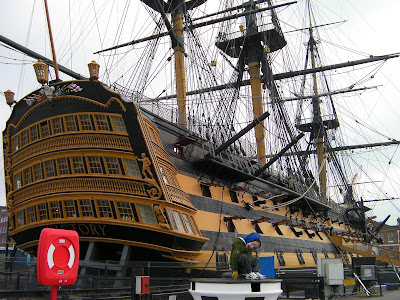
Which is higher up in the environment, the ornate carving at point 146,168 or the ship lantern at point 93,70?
the ship lantern at point 93,70

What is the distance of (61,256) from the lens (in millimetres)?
4492

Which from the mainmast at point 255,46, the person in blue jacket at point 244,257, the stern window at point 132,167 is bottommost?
the person in blue jacket at point 244,257

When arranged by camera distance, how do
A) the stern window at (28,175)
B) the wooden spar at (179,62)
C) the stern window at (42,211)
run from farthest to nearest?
the wooden spar at (179,62) → the stern window at (28,175) → the stern window at (42,211)

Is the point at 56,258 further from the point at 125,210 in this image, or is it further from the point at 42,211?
the point at 42,211

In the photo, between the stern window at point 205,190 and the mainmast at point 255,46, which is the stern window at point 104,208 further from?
the mainmast at point 255,46

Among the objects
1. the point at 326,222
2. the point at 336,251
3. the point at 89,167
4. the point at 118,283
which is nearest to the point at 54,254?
the point at 118,283

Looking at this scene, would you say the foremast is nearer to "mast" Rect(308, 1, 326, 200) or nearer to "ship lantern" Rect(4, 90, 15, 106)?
"ship lantern" Rect(4, 90, 15, 106)

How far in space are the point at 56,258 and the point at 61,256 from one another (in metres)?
0.07

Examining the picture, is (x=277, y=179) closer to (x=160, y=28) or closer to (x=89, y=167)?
(x=160, y=28)

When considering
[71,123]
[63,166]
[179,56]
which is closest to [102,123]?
[71,123]

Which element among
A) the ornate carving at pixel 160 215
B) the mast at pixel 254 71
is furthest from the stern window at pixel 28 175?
the mast at pixel 254 71

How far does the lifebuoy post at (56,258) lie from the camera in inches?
169

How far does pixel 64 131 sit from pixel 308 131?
36631 mm

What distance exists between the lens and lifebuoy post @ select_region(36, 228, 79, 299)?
14.0ft
